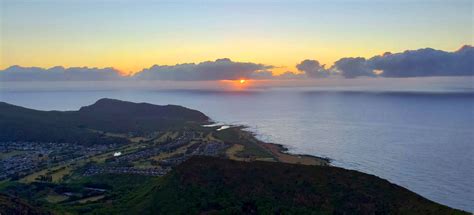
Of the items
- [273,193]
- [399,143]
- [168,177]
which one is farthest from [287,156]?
[273,193]

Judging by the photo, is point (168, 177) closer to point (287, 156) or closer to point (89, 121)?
point (287, 156)

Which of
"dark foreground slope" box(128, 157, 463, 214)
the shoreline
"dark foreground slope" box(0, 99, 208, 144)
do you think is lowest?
the shoreline

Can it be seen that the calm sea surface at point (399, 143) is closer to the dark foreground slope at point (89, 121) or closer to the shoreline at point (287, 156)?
the shoreline at point (287, 156)

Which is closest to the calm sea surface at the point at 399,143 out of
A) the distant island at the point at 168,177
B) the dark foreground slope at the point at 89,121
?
the distant island at the point at 168,177

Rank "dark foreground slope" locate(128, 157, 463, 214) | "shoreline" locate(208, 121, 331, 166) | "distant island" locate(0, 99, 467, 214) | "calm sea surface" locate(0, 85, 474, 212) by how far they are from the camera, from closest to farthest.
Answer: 1. "dark foreground slope" locate(128, 157, 463, 214)
2. "distant island" locate(0, 99, 467, 214)
3. "calm sea surface" locate(0, 85, 474, 212)
4. "shoreline" locate(208, 121, 331, 166)

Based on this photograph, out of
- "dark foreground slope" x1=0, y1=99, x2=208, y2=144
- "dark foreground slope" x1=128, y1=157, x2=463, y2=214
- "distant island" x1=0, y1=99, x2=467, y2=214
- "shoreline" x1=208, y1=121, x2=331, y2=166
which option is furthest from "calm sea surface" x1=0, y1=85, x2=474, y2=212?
"dark foreground slope" x1=0, y1=99, x2=208, y2=144

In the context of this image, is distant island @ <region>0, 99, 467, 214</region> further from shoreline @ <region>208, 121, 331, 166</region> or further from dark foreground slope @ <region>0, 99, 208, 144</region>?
dark foreground slope @ <region>0, 99, 208, 144</region>

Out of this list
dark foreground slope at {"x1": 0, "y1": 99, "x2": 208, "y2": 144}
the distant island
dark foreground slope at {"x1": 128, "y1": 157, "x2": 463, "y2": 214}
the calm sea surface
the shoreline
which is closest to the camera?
dark foreground slope at {"x1": 128, "y1": 157, "x2": 463, "y2": 214}
